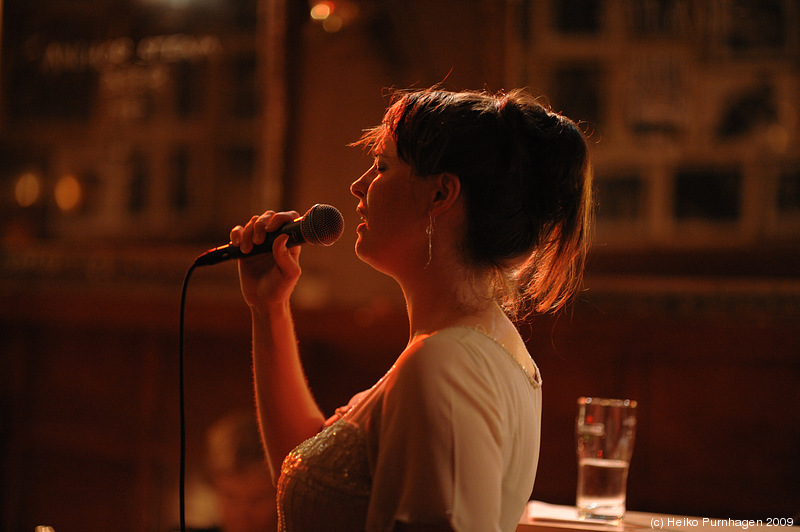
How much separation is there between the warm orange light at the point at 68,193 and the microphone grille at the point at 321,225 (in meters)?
3.40

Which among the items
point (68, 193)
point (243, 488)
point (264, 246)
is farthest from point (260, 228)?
point (68, 193)

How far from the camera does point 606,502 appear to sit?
1602 millimetres

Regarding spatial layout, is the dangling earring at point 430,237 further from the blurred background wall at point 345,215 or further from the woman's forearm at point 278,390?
the blurred background wall at point 345,215

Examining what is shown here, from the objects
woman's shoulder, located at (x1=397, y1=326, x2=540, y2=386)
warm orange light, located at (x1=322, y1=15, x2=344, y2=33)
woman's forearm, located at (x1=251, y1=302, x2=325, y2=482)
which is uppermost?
warm orange light, located at (x1=322, y1=15, x2=344, y2=33)

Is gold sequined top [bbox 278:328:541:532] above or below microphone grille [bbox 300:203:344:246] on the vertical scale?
below

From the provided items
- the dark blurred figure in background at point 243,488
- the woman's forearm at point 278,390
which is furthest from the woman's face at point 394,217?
the dark blurred figure in background at point 243,488

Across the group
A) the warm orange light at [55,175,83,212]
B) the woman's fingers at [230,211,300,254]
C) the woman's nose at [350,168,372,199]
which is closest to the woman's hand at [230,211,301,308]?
the woman's fingers at [230,211,300,254]

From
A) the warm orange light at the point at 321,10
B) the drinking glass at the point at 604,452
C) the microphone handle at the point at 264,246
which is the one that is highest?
the warm orange light at the point at 321,10

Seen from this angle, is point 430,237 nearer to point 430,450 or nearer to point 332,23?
point 430,450

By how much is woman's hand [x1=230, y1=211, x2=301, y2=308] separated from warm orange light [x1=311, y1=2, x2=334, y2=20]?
2.42 meters

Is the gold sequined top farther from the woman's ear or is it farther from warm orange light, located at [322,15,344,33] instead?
warm orange light, located at [322,15,344,33]

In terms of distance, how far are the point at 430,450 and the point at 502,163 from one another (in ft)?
1.41

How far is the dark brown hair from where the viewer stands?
116cm

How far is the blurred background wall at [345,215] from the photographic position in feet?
Answer: 9.64
